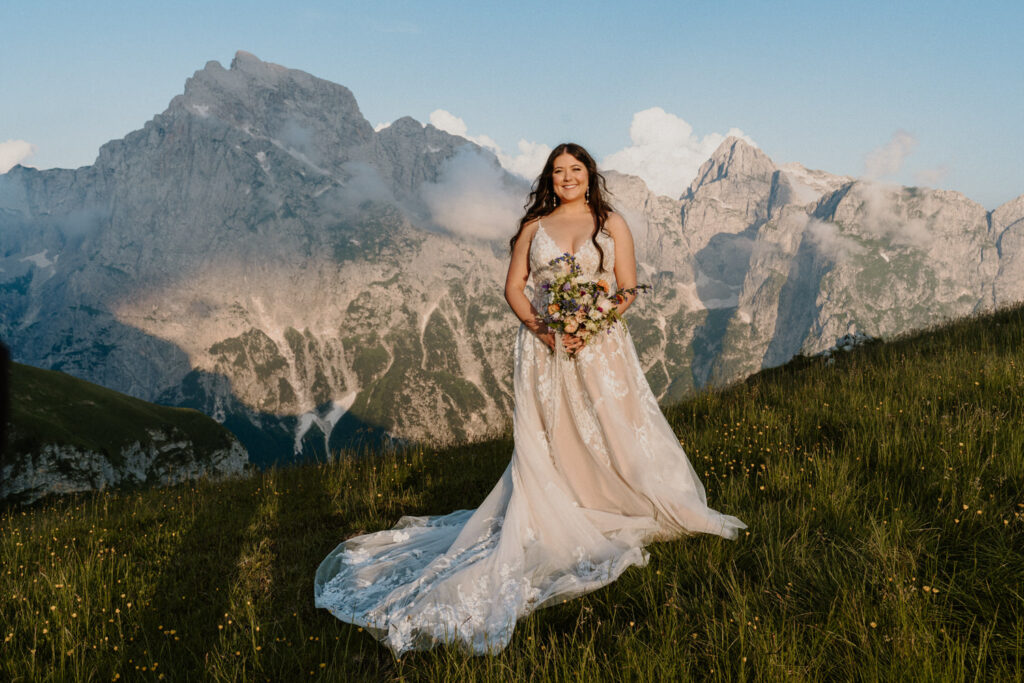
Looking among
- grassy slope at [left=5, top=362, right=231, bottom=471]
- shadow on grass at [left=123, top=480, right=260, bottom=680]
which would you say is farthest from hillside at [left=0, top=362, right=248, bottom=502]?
shadow on grass at [left=123, top=480, right=260, bottom=680]

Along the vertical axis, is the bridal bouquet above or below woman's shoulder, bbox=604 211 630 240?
below

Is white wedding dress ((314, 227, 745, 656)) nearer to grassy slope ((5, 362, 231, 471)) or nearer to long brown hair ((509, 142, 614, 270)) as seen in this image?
long brown hair ((509, 142, 614, 270))

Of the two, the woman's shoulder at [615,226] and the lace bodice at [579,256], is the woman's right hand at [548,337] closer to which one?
the lace bodice at [579,256]

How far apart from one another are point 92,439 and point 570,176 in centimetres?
6531

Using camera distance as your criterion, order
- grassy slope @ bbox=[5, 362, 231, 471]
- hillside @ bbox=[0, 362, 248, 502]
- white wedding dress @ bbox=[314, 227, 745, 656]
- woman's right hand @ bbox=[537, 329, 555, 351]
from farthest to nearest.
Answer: grassy slope @ bbox=[5, 362, 231, 471]
hillside @ bbox=[0, 362, 248, 502]
woman's right hand @ bbox=[537, 329, 555, 351]
white wedding dress @ bbox=[314, 227, 745, 656]

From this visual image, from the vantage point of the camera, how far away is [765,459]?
7.39 meters

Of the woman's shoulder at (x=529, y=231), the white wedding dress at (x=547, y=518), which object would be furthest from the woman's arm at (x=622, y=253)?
the woman's shoulder at (x=529, y=231)

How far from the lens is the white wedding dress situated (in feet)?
18.3

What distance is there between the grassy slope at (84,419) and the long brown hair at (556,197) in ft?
172

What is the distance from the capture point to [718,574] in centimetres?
475

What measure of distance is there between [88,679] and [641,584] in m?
4.67

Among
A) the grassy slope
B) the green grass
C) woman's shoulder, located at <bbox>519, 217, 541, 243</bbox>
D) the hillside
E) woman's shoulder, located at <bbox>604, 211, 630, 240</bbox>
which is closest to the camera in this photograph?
the green grass

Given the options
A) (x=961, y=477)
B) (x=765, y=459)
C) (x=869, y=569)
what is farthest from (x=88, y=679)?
(x=961, y=477)

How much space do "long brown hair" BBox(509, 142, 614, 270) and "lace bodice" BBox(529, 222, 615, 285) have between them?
0.07 metres
